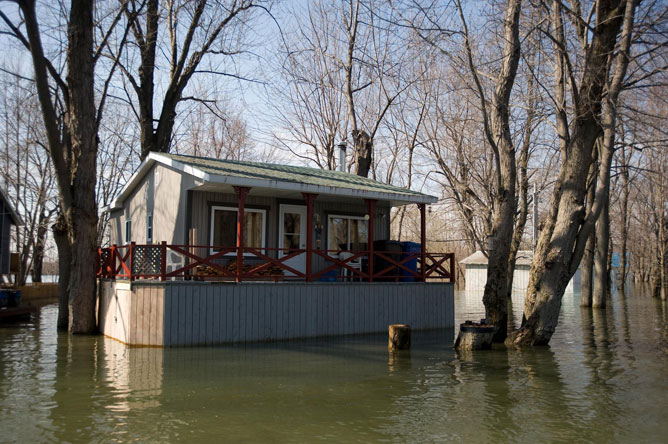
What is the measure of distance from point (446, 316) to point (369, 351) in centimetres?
513

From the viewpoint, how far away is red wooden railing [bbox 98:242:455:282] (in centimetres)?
1306

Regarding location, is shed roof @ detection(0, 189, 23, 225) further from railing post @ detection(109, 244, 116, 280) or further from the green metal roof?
the green metal roof

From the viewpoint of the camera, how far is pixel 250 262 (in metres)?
15.6

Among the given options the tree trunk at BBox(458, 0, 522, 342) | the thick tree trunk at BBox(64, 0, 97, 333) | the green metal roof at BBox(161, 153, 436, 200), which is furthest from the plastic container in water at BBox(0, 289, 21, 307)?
the tree trunk at BBox(458, 0, 522, 342)

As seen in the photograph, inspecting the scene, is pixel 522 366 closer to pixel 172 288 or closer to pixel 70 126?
pixel 172 288

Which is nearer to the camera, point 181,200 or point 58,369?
point 58,369

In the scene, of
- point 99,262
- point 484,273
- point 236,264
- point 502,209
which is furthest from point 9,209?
point 484,273

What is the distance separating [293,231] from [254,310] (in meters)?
3.57

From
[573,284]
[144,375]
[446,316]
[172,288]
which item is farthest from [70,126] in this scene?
[573,284]

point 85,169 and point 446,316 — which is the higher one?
point 85,169

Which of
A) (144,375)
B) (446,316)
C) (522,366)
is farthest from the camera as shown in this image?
(446,316)

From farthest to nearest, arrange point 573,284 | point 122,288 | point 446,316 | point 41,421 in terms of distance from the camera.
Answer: point 573,284, point 446,316, point 122,288, point 41,421

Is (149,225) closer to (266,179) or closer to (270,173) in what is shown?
(270,173)

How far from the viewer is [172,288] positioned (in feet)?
40.8
